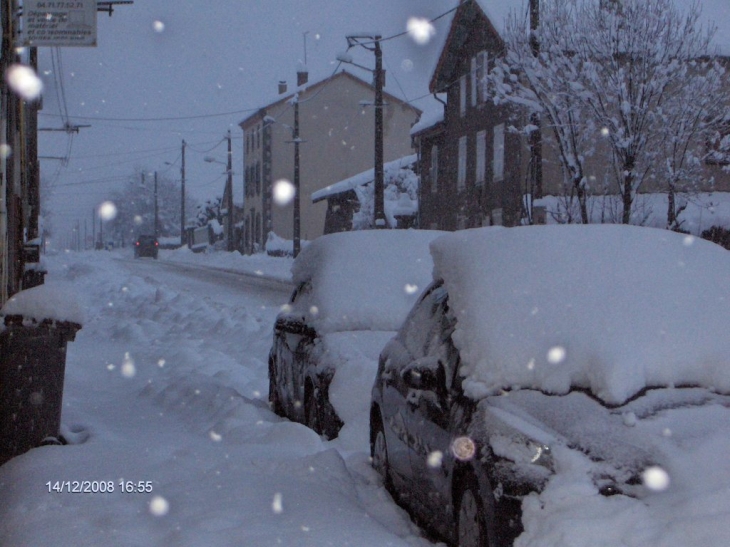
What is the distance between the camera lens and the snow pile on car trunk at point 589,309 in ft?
14.2

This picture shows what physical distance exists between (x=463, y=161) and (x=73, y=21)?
25825mm

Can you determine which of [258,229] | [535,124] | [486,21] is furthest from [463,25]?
[258,229]

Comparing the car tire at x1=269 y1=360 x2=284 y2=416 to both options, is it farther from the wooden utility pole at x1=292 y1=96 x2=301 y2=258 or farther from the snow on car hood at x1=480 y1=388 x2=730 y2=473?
the wooden utility pole at x1=292 y1=96 x2=301 y2=258

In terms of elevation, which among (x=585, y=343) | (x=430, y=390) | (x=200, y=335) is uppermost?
(x=585, y=343)

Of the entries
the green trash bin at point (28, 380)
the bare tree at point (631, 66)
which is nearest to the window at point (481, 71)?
the bare tree at point (631, 66)

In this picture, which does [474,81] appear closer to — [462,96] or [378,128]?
[462,96]

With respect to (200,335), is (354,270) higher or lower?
higher

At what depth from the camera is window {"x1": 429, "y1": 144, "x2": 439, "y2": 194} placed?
135 ft

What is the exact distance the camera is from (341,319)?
8.07 metres

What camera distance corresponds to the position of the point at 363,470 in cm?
637

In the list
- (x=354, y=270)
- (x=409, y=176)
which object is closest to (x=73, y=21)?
(x=354, y=270)

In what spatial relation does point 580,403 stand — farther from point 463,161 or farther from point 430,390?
point 463,161

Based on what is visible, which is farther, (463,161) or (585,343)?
(463,161)

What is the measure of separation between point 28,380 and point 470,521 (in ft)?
11.5
